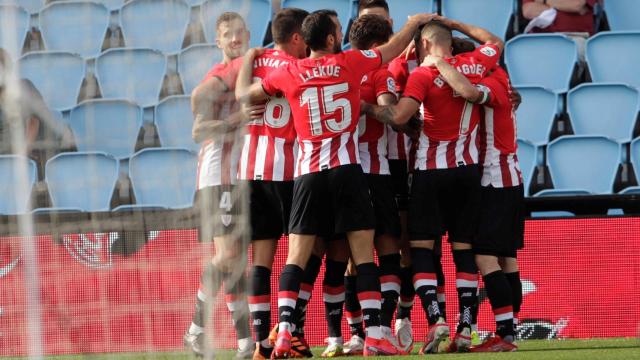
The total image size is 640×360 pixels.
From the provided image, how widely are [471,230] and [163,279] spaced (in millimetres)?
2658

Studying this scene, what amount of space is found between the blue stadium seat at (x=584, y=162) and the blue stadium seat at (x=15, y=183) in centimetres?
606

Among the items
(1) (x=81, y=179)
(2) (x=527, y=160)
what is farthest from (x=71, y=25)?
(2) (x=527, y=160)

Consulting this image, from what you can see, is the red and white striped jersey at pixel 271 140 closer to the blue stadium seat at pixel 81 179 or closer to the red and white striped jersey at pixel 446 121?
the red and white striped jersey at pixel 446 121

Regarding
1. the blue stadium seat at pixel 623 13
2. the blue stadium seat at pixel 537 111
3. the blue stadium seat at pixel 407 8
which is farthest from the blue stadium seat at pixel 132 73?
the blue stadium seat at pixel 623 13

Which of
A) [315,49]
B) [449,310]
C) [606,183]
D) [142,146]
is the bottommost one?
[449,310]

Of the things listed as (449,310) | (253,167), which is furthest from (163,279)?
(449,310)

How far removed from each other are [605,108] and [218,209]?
18.5 feet

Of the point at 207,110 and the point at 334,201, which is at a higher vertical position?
the point at 207,110

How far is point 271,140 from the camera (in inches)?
243

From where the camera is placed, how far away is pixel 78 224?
13.1ft

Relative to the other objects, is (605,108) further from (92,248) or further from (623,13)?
(92,248)

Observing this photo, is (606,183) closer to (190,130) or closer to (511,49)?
(511,49)

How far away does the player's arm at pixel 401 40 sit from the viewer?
6188 millimetres

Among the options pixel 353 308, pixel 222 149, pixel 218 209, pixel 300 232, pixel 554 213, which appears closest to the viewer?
pixel 218 209
